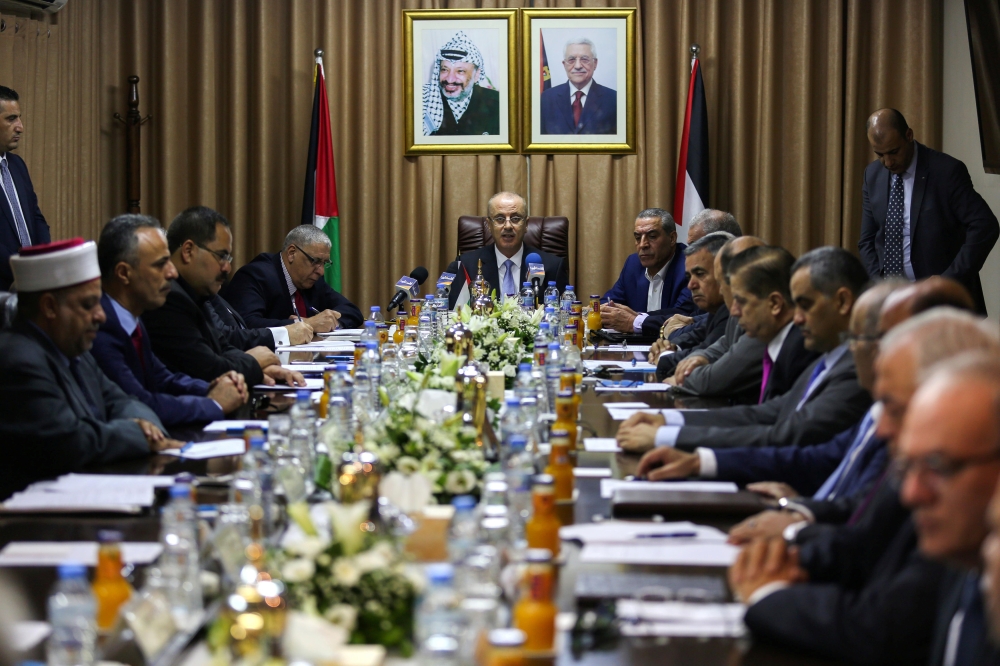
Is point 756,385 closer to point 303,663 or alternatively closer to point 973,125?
point 303,663

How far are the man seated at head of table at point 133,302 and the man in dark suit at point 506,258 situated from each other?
3.15 metres

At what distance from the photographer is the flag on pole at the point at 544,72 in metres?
7.98

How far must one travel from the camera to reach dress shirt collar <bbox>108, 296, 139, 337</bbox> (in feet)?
12.3

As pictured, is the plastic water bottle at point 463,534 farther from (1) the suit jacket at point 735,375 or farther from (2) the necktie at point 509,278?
(2) the necktie at point 509,278

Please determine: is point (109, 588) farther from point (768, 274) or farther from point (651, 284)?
point (651, 284)

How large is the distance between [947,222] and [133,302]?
4.36m

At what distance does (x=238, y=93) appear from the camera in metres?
8.11

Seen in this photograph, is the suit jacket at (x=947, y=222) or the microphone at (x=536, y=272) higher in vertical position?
the suit jacket at (x=947, y=222)

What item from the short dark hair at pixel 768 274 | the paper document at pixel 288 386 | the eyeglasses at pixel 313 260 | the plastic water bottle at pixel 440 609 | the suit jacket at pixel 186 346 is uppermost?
the eyeglasses at pixel 313 260

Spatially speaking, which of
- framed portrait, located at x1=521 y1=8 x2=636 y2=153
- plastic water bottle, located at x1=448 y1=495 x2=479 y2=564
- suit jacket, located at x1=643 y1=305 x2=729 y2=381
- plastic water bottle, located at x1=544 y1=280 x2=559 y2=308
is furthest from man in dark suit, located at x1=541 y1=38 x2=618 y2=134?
plastic water bottle, located at x1=448 y1=495 x2=479 y2=564

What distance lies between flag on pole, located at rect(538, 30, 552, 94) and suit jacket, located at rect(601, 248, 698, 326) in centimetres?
165

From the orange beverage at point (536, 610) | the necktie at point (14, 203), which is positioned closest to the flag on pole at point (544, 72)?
the necktie at point (14, 203)

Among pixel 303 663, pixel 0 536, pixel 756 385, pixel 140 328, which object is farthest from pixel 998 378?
pixel 140 328

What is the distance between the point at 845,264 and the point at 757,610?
5.09ft
